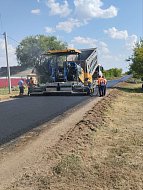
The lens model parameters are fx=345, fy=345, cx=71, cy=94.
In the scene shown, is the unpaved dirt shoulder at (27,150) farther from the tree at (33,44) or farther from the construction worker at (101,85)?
the tree at (33,44)

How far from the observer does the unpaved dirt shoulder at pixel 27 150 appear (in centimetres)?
536

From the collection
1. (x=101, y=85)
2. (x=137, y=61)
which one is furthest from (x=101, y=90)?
(x=137, y=61)

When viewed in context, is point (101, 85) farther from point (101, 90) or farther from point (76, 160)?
point (76, 160)

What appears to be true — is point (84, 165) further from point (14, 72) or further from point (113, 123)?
point (14, 72)

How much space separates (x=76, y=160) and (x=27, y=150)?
1.49 m

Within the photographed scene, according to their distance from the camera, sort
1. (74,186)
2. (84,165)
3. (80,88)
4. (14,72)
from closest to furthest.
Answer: (74,186)
(84,165)
(80,88)
(14,72)

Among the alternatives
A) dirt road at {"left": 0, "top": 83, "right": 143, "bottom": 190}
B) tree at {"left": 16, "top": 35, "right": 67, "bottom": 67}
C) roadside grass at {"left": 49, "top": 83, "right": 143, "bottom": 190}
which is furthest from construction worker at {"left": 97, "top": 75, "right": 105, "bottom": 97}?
tree at {"left": 16, "top": 35, "right": 67, "bottom": 67}

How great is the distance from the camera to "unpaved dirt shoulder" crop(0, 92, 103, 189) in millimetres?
5355

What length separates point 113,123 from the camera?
10211 millimetres

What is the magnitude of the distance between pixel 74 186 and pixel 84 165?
941 millimetres

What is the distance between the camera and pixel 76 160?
224 inches

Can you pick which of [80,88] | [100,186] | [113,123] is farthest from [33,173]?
[80,88]

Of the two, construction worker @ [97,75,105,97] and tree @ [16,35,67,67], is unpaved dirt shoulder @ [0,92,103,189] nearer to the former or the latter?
construction worker @ [97,75,105,97]

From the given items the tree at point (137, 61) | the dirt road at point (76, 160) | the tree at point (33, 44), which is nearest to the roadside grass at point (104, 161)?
the dirt road at point (76, 160)
